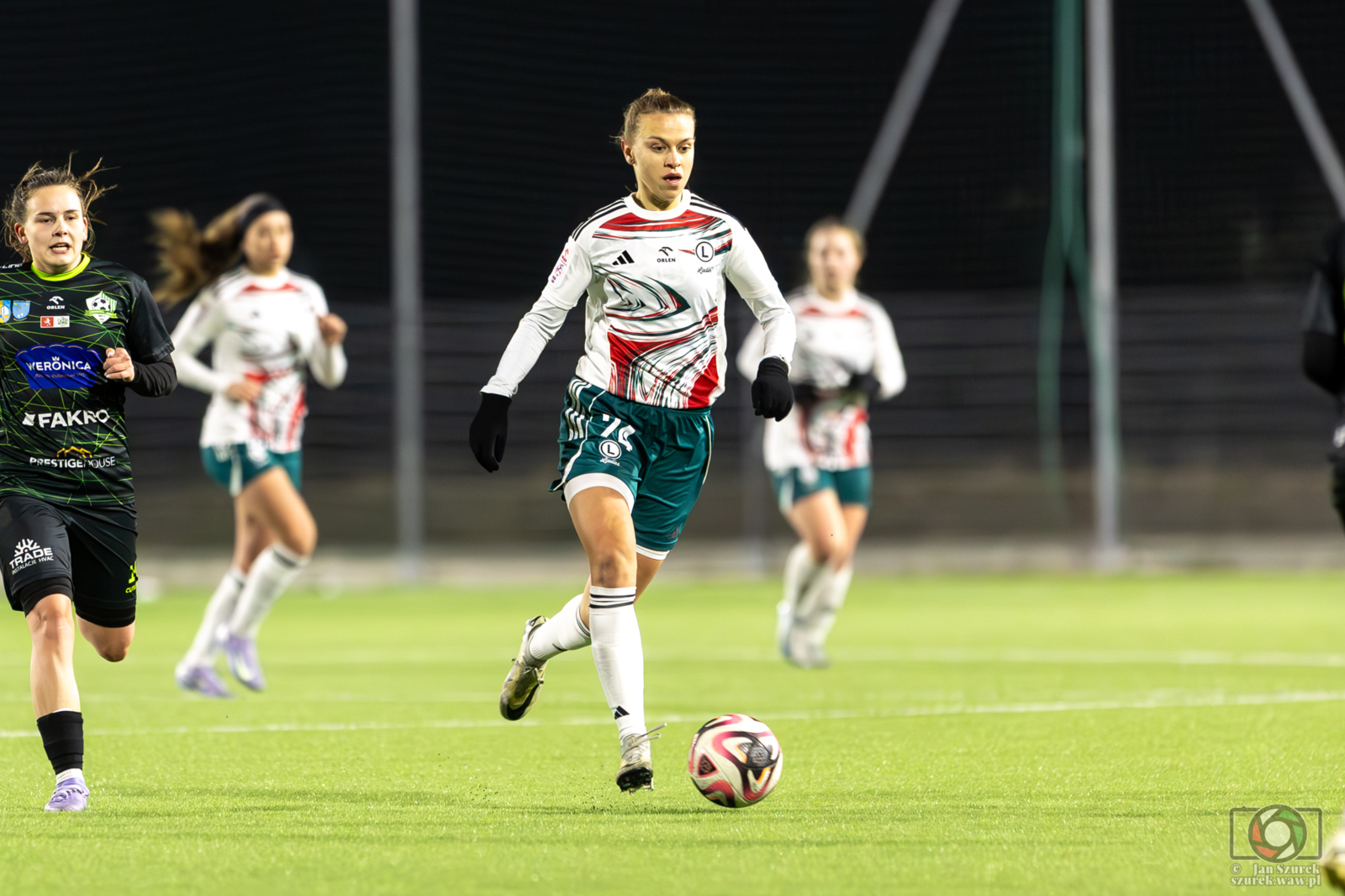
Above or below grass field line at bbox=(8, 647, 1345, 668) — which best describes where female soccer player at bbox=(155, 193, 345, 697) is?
above

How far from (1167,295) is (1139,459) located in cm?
183

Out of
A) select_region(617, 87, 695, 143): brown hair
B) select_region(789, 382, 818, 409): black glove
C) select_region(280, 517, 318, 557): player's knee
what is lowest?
select_region(280, 517, 318, 557): player's knee

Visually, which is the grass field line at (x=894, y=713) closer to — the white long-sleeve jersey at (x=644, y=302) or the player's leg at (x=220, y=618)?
the player's leg at (x=220, y=618)

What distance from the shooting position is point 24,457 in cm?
609

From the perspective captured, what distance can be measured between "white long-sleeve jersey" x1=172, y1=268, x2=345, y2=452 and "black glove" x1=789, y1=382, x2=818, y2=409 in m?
2.59

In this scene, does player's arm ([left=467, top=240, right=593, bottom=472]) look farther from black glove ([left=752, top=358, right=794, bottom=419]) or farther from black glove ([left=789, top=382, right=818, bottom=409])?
black glove ([left=789, top=382, right=818, bottom=409])

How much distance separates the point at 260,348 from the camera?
33.4 feet

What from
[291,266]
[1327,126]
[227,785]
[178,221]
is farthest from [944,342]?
[227,785]

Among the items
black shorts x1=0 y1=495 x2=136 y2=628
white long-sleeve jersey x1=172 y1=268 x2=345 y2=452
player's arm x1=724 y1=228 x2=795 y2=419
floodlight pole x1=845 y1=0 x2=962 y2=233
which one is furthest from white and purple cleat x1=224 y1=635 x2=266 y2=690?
floodlight pole x1=845 y1=0 x2=962 y2=233

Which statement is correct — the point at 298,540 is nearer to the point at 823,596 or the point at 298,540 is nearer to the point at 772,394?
the point at 823,596

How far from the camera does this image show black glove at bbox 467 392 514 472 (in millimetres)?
6148

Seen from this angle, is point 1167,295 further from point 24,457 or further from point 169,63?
point 24,457

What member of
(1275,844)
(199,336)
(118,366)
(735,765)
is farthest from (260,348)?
(1275,844)

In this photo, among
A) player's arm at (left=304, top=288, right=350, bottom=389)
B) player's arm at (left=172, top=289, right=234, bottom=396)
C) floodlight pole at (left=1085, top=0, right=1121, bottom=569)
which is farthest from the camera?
floodlight pole at (left=1085, top=0, right=1121, bottom=569)
